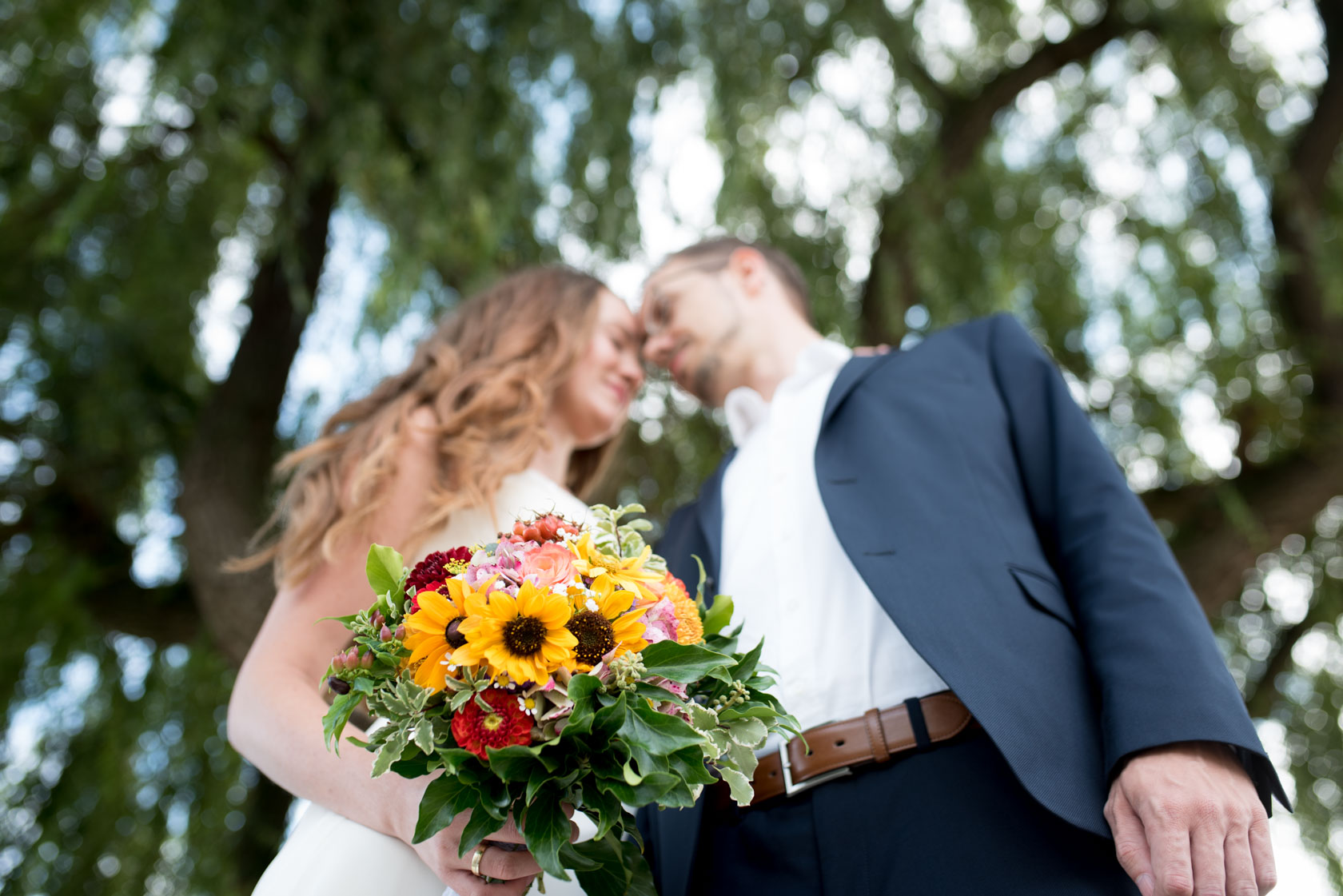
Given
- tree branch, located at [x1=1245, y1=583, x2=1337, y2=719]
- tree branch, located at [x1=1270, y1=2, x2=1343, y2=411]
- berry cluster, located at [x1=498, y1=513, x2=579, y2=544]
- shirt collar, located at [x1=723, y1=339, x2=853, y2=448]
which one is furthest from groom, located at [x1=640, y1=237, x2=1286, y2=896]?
tree branch, located at [x1=1245, y1=583, x2=1337, y2=719]

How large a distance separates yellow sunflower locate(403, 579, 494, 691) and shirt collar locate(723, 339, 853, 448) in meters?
1.21

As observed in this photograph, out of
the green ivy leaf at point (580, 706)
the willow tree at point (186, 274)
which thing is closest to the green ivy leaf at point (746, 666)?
the green ivy leaf at point (580, 706)

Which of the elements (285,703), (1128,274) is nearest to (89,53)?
(285,703)

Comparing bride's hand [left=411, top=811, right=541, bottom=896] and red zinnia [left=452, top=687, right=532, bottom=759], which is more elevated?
red zinnia [left=452, top=687, right=532, bottom=759]

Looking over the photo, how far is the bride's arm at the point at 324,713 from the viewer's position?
1277 mm

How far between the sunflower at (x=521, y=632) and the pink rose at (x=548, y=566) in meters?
0.02

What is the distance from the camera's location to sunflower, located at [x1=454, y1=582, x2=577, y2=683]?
3.62ft

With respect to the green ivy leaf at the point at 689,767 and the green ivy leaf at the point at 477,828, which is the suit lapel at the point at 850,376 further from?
the green ivy leaf at the point at 477,828

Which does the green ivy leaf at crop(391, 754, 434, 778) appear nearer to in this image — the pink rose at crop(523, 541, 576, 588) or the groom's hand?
the pink rose at crop(523, 541, 576, 588)

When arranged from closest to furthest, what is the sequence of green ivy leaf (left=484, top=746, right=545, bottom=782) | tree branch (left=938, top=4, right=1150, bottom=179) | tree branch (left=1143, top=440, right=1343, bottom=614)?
green ivy leaf (left=484, top=746, right=545, bottom=782), tree branch (left=1143, top=440, right=1343, bottom=614), tree branch (left=938, top=4, right=1150, bottom=179)

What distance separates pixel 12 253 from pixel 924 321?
359cm

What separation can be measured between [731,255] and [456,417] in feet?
3.33

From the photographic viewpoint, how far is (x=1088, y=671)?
1511 mm

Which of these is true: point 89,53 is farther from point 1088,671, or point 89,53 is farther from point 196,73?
point 1088,671
